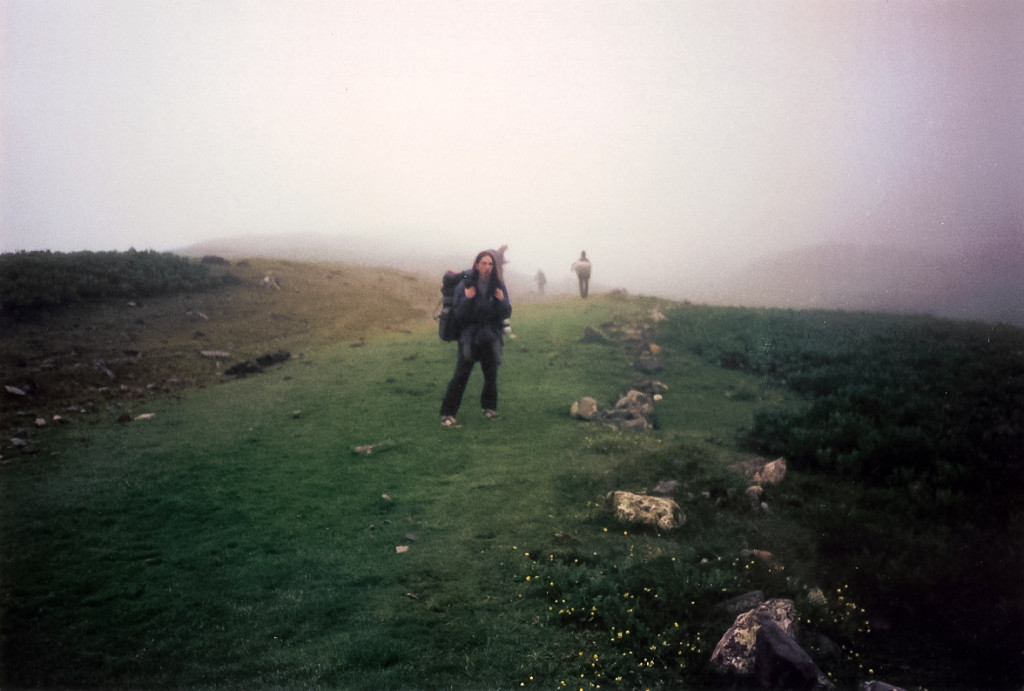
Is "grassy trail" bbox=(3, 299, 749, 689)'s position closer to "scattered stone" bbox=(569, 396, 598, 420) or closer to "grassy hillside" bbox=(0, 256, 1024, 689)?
"grassy hillside" bbox=(0, 256, 1024, 689)

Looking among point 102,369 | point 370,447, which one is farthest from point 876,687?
point 102,369

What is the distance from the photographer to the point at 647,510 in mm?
6465

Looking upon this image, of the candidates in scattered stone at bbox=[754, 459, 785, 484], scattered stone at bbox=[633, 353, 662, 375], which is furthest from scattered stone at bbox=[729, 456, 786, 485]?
scattered stone at bbox=[633, 353, 662, 375]

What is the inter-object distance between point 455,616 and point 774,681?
241 cm

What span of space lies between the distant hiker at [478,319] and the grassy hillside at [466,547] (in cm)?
74

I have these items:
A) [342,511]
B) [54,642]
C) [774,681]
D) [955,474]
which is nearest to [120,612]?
[54,642]

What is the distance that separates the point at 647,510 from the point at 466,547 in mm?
2085

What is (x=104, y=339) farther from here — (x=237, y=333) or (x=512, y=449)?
(x=512, y=449)

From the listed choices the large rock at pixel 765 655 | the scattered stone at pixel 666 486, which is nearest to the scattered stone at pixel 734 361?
the scattered stone at pixel 666 486

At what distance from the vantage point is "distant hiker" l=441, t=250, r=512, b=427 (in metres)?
9.56

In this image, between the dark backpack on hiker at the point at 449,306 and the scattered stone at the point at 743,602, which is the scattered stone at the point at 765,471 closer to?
the scattered stone at the point at 743,602

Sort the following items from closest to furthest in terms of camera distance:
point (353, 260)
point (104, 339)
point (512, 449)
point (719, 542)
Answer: point (719, 542), point (512, 449), point (104, 339), point (353, 260)

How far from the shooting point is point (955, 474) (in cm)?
640

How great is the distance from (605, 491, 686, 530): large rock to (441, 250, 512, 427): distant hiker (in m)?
3.93
